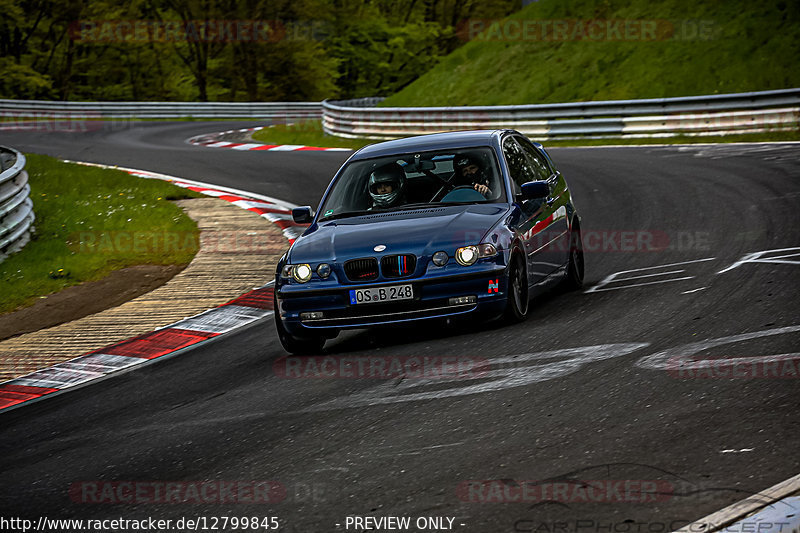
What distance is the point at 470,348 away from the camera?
7.57 meters

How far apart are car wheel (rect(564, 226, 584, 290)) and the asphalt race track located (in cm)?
22

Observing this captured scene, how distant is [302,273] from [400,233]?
0.78 metres

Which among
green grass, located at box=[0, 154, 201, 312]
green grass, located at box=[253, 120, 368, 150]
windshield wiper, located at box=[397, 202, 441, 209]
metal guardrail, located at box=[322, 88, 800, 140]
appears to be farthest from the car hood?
green grass, located at box=[253, 120, 368, 150]

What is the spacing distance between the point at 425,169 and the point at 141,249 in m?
6.50

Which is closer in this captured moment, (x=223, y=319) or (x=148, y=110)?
(x=223, y=319)

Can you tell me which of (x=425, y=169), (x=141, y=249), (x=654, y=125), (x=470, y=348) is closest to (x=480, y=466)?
(x=470, y=348)

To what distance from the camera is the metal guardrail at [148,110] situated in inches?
1661

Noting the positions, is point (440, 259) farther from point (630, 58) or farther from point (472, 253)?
point (630, 58)

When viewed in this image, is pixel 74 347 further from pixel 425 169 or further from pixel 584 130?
pixel 584 130

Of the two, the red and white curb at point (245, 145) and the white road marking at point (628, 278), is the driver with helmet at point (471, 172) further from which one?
the red and white curb at point (245, 145)

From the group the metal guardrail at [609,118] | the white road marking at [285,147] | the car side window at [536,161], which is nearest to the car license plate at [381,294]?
the car side window at [536,161]

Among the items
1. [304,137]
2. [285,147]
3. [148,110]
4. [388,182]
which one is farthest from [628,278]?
[148,110]

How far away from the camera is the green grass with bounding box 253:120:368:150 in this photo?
28734mm

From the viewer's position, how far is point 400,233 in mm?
8086
